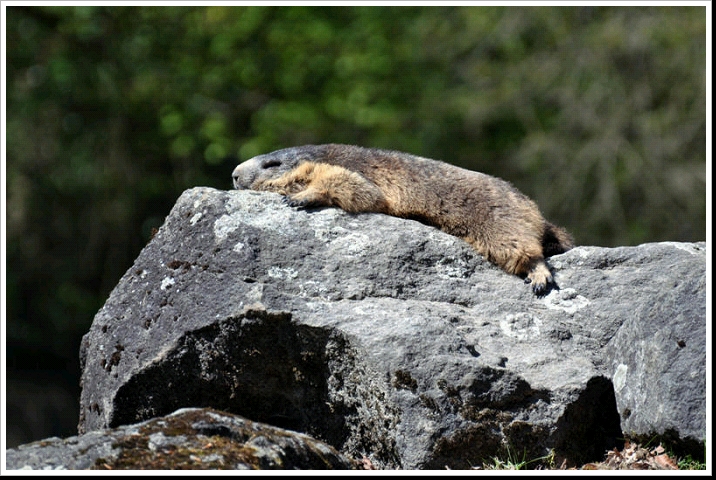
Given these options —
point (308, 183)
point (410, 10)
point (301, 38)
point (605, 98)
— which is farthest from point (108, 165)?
point (308, 183)

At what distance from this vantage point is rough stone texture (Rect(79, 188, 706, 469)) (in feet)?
17.6

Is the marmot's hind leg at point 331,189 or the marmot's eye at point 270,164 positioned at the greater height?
the marmot's eye at point 270,164

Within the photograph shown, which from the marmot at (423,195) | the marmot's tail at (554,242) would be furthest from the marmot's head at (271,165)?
the marmot's tail at (554,242)

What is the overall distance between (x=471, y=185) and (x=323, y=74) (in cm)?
1206

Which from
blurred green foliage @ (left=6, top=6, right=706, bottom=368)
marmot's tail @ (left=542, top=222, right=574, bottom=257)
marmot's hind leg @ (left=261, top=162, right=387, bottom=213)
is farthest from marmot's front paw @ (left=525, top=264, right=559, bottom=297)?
blurred green foliage @ (left=6, top=6, right=706, bottom=368)

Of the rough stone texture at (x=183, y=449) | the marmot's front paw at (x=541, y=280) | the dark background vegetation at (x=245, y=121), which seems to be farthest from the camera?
the dark background vegetation at (x=245, y=121)

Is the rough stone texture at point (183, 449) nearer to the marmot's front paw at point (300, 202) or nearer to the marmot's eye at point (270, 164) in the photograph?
the marmot's front paw at point (300, 202)

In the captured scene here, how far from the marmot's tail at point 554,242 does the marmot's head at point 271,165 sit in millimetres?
1877

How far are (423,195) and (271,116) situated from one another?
35.2ft

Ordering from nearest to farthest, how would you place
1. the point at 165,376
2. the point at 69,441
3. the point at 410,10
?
1. the point at 69,441
2. the point at 165,376
3. the point at 410,10

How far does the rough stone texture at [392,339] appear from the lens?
17.6 feet

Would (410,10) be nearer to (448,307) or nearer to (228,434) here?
(448,307)

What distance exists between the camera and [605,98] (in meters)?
16.6

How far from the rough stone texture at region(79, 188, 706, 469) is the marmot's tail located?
37 centimetres
